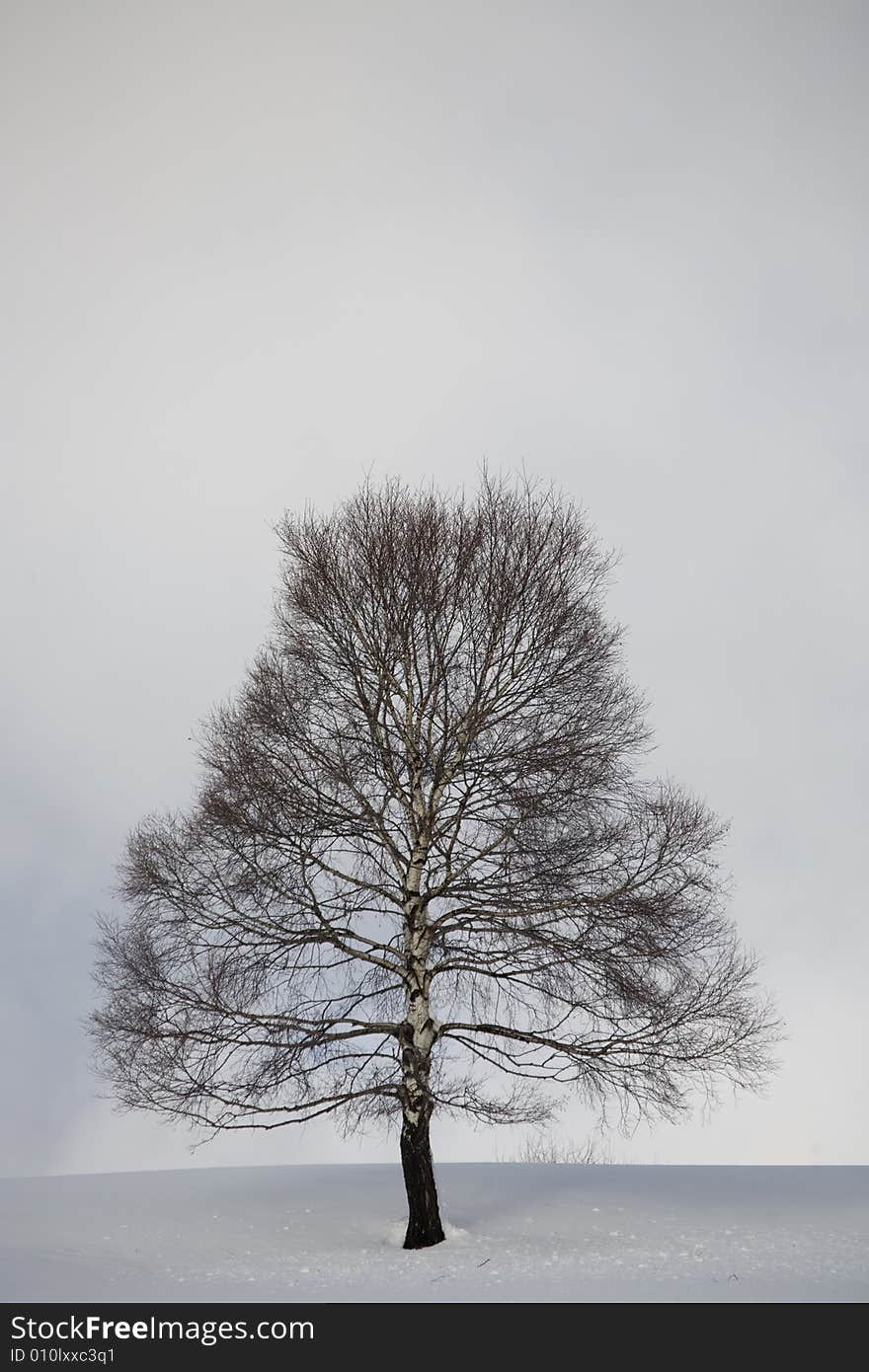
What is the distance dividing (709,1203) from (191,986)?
359 inches

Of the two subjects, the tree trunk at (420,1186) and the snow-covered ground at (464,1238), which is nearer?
the snow-covered ground at (464,1238)

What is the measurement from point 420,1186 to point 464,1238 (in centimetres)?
95

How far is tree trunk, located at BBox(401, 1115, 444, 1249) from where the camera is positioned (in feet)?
45.9

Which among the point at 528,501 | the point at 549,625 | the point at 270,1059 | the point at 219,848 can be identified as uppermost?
the point at 528,501

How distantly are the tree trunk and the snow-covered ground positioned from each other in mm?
311

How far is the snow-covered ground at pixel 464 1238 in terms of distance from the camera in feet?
36.2

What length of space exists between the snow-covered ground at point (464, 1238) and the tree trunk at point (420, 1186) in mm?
311

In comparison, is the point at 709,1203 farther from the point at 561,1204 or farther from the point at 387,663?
the point at 387,663

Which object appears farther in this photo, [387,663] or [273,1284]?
[387,663]

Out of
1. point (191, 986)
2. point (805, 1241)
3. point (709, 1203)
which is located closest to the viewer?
point (805, 1241)

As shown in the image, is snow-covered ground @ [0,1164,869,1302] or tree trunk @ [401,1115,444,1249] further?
tree trunk @ [401,1115,444,1249]

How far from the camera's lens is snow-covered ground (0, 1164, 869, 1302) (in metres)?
11.0

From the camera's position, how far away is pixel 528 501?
54.6 feet
